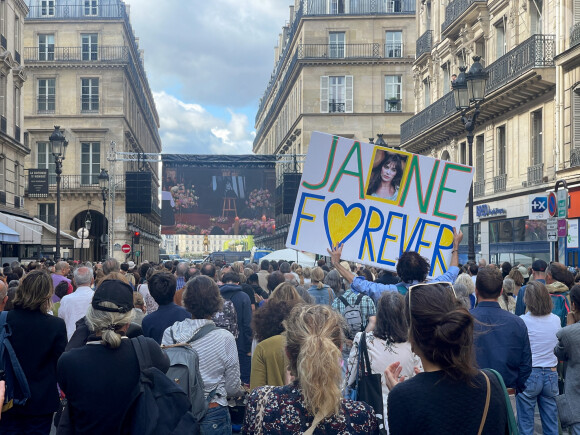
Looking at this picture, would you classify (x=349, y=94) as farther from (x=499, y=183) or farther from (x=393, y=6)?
(x=499, y=183)

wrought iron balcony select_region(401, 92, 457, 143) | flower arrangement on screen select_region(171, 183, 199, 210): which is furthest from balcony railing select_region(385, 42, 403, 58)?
flower arrangement on screen select_region(171, 183, 199, 210)

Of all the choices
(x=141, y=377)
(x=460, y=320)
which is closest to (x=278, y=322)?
(x=141, y=377)

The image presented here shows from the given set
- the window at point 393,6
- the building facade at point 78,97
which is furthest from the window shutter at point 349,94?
the building facade at point 78,97

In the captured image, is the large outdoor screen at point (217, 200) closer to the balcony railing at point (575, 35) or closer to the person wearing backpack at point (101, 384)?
the balcony railing at point (575, 35)

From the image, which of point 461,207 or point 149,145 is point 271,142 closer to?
point 149,145

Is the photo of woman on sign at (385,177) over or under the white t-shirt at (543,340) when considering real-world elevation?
over

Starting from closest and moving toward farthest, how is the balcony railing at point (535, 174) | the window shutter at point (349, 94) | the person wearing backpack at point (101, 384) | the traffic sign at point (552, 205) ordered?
the person wearing backpack at point (101, 384)
the traffic sign at point (552, 205)
the balcony railing at point (535, 174)
the window shutter at point (349, 94)

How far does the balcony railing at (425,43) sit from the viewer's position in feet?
111

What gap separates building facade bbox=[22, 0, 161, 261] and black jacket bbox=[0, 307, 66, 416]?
43.3m

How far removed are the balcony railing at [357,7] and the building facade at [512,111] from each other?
19.0 m

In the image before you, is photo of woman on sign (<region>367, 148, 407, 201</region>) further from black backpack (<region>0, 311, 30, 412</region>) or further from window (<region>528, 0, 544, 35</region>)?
window (<region>528, 0, 544, 35</region>)

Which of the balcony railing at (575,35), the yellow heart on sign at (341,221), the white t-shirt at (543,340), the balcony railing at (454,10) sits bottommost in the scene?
the white t-shirt at (543,340)

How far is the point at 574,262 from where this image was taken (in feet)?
66.9

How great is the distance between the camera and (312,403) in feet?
10.8
